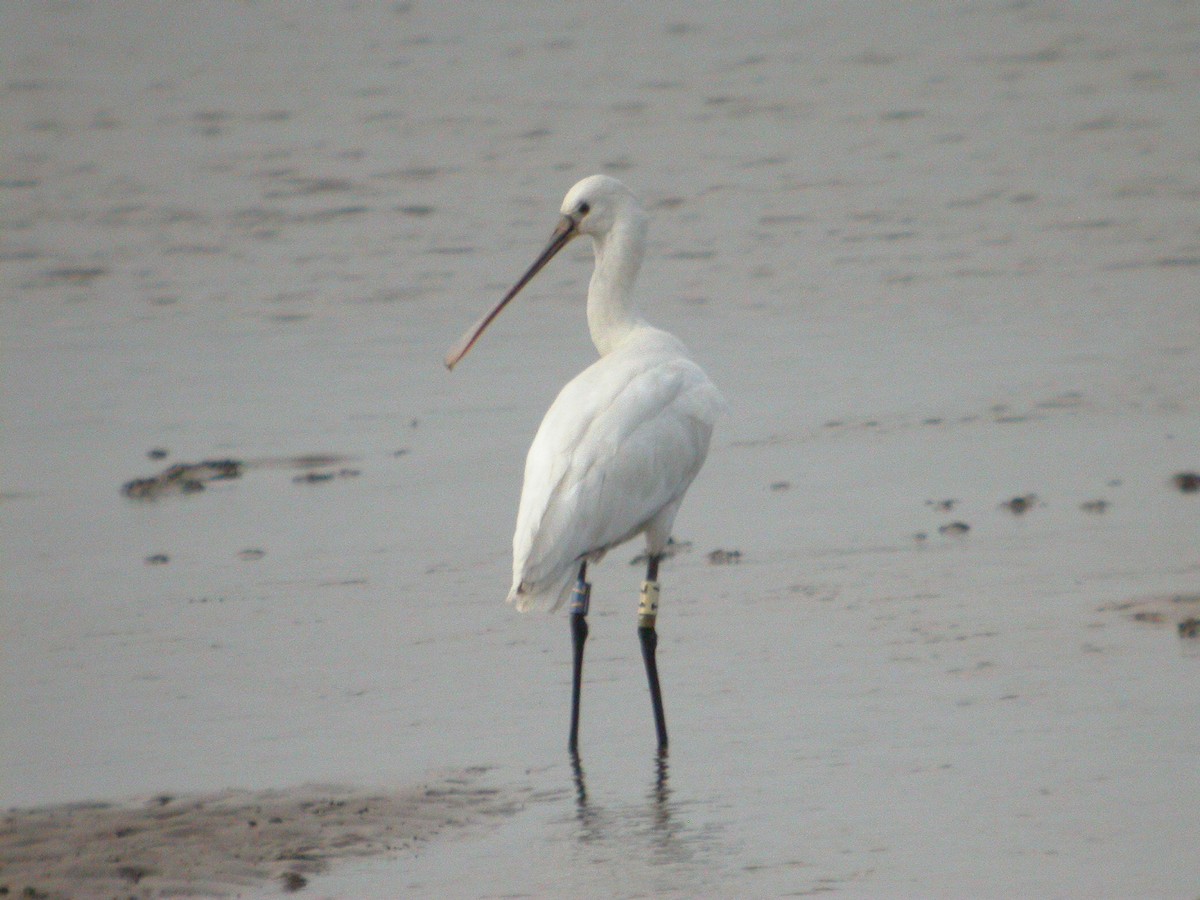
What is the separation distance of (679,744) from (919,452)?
4010 mm

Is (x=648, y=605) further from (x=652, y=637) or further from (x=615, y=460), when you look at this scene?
(x=615, y=460)

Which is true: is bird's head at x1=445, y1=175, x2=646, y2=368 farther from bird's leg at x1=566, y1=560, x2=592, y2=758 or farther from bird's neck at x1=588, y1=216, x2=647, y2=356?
bird's leg at x1=566, y1=560, x2=592, y2=758

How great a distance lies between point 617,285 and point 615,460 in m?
1.10

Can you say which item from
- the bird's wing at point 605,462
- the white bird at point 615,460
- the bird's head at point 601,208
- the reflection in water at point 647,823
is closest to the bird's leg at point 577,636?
the white bird at point 615,460

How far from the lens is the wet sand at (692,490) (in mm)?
6555

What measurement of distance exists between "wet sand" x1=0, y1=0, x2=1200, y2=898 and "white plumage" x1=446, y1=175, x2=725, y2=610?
51cm

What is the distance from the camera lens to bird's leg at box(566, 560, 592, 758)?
7.29m

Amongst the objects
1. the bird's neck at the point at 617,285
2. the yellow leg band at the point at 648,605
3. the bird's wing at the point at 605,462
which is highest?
the bird's neck at the point at 617,285

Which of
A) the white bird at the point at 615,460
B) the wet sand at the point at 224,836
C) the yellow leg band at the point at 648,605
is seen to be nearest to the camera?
the wet sand at the point at 224,836

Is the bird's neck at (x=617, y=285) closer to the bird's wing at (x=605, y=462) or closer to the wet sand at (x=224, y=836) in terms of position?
the bird's wing at (x=605, y=462)

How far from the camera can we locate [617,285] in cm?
878

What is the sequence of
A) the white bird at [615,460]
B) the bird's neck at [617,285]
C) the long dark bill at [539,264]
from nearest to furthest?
the white bird at [615,460] → the bird's neck at [617,285] → the long dark bill at [539,264]

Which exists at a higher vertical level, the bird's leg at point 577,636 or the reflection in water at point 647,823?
the bird's leg at point 577,636

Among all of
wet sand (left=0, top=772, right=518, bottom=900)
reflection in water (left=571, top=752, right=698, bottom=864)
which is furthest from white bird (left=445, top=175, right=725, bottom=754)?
wet sand (left=0, top=772, right=518, bottom=900)
